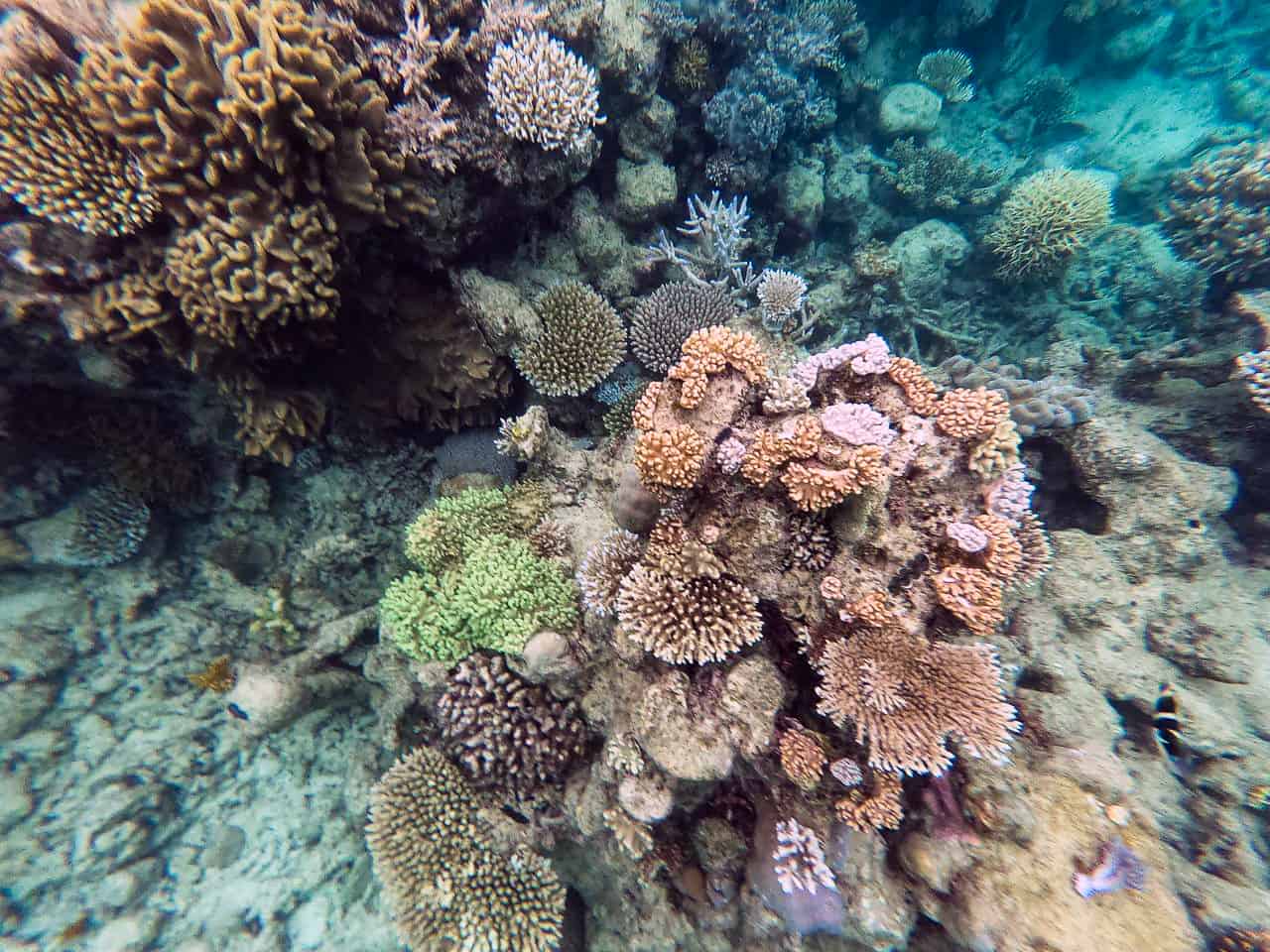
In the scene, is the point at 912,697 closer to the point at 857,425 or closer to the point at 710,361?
the point at 857,425

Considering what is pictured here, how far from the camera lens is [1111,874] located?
8.75ft

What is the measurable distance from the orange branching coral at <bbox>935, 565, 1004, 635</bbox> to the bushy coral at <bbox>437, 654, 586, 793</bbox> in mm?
2537

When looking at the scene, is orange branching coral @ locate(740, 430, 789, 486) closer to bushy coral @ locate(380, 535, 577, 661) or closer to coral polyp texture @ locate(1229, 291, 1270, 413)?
bushy coral @ locate(380, 535, 577, 661)

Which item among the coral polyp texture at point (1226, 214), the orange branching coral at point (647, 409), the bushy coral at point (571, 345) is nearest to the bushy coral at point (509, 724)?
the orange branching coral at point (647, 409)

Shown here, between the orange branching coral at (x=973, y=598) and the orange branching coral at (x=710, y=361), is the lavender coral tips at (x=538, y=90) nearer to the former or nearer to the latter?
the orange branching coral at (x=710, y=361)

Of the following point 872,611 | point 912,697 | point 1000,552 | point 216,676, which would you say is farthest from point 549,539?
point 216,676

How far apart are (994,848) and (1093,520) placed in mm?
3373

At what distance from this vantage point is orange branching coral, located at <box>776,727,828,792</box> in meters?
2.81

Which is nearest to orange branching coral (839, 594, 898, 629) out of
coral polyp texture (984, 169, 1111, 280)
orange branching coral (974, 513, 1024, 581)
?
orange branching coral (974, 513, 1024, 581)

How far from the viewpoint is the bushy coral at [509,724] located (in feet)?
12.4

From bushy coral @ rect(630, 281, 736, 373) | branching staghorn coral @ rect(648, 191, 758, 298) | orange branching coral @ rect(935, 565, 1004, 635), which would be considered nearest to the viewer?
orange branching coral @ rect(935, 565, 1004, 635)

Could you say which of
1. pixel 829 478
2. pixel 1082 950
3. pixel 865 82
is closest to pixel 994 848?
pixel 1082 950

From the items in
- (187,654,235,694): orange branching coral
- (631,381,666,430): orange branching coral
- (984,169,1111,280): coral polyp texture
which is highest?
(984,169,1111,280): coral polyp texture

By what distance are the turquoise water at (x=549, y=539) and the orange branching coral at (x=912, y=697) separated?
2 centimetres
